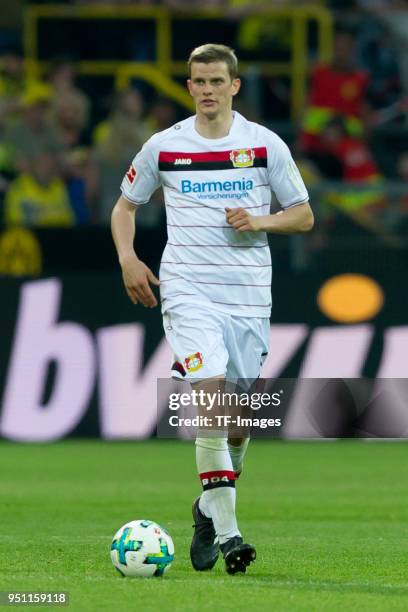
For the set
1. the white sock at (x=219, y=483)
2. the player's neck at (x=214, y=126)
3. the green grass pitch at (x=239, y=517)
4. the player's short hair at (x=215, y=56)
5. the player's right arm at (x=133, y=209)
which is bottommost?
the green grass pitch at (x=239, y=517)

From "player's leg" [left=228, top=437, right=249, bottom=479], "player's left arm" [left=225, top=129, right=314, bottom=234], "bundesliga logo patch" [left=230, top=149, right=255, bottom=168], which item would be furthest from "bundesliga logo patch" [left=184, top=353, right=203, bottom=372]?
"bundesliga logo patch" [left=230, top=149, right=255, bottom=168]

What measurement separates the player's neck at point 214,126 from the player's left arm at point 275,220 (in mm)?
376

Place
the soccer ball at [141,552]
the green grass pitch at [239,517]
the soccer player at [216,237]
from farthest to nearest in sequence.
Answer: the soccer player at [216,237] → the soccer ball at [141,552] → the green grass pitch at [239,517]

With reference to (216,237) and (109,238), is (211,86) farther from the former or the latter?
(109,238)

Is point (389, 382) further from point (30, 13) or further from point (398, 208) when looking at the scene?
point (30, 13)

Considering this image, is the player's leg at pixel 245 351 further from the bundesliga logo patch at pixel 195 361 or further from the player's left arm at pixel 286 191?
the player's left arm at pixel 286 191

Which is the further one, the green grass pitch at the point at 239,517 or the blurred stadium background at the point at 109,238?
the blurred stadium background at the point at 109,238

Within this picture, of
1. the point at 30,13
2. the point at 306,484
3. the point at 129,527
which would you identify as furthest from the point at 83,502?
the point at 30,13

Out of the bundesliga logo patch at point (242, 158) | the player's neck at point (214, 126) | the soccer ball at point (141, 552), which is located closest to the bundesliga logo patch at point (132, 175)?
the player's neck at point (214, 126)

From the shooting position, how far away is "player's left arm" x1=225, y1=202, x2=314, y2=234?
7.20 metres

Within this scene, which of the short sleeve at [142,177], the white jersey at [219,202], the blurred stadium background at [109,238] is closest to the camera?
the white jersey at [219,202]

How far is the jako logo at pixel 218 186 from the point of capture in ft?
24.1

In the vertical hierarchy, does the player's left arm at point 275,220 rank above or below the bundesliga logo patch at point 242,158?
below

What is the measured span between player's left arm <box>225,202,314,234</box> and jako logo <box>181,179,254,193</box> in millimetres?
125
